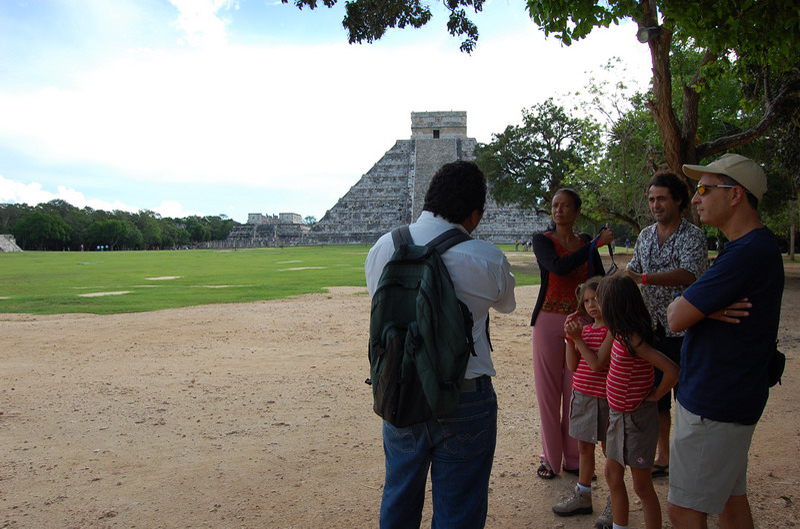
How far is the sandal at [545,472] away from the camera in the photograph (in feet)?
11.7

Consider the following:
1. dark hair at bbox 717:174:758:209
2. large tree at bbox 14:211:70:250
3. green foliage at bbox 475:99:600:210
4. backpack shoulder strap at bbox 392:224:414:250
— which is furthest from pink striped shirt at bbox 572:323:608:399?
large tree at bbox 14:211:70:250

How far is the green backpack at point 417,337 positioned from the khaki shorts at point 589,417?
1.25m

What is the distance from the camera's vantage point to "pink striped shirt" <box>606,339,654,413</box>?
276 centimetres

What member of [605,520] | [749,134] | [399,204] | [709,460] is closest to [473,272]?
[709,460]

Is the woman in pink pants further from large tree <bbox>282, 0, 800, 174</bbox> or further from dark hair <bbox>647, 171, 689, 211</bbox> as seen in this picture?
large tree <bbox>282, 0, 800, 174</bbox>

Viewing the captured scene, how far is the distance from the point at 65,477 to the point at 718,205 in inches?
151

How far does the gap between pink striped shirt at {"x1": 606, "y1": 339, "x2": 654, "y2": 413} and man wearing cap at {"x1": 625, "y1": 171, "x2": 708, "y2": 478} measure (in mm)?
436

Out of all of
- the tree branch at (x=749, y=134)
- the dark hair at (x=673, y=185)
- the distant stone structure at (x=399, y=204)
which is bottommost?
the dark hair at (x=673, y=185)

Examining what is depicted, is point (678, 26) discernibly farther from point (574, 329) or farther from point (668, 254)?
point (574, 329)

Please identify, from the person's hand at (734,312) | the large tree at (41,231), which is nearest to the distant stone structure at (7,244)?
the large tree at (41,231)

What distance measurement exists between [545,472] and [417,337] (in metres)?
2.05

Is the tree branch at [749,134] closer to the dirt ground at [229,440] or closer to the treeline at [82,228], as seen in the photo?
the dirt ground at [229,440]

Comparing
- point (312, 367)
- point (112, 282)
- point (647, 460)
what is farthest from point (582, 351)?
point (112, 282)

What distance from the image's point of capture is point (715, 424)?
2.12 metres
